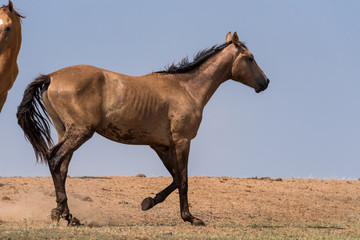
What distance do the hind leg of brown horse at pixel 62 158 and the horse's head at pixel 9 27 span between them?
1.63m

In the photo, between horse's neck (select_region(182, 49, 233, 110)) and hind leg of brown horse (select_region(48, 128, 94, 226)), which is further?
horse's neck (select_region(182, 49, 233, 110))

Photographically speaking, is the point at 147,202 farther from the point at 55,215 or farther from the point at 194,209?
the point at 194,209

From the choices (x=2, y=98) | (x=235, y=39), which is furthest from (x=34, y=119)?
(x=235, y=39)

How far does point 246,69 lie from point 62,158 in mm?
3976

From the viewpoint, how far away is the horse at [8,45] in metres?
9.62

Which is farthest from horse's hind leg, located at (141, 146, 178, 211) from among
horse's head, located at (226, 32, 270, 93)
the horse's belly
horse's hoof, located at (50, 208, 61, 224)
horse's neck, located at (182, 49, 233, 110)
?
horse's head, located at (226, 32, 270, 93)

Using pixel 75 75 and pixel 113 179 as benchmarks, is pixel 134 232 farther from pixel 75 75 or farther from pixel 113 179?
pixel 113 179

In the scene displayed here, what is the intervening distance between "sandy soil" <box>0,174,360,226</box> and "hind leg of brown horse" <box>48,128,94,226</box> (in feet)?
2.96

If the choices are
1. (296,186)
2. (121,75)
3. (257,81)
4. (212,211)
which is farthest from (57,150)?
(296,186)

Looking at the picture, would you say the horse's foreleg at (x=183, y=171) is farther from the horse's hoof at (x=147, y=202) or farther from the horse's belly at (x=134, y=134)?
the horse's hoof at (x=147, y=202)

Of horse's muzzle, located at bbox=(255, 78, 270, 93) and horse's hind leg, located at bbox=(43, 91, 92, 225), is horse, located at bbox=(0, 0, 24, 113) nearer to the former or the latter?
horse's hind leg, located at bbox=(43, 91, 92, 225)

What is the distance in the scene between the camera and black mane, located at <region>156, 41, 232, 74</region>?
11367 millimetres

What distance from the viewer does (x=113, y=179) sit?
52.3 feet

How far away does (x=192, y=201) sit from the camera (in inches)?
570
